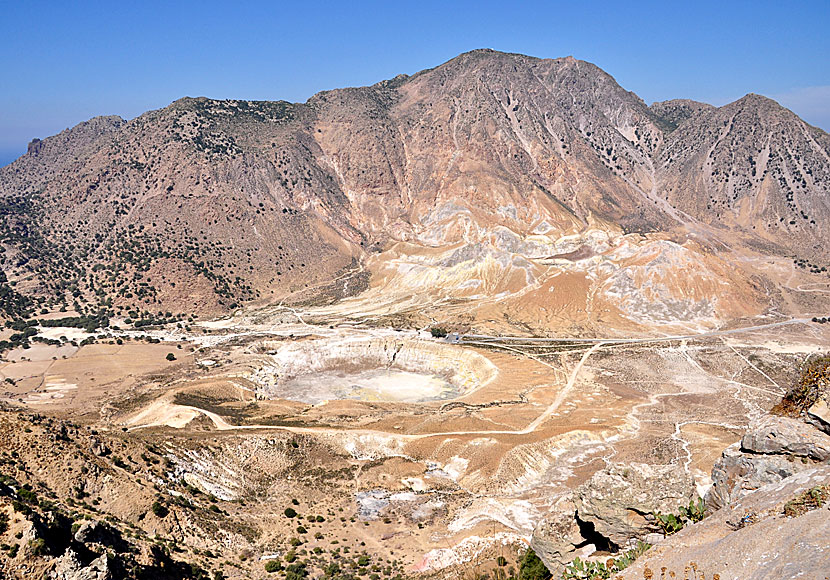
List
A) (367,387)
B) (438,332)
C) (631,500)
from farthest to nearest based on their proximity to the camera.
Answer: (438,332)
(367,387)
(631,500)

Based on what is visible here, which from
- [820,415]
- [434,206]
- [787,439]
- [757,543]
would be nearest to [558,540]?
[787,439]

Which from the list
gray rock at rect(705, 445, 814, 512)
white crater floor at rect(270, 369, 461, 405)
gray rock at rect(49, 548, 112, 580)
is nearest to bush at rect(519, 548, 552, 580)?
gray rock at rect(705, 445, 814, 512)

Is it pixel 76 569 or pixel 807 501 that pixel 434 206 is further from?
pixel 807 501

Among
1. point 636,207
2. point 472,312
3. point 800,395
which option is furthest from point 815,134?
point 800,395

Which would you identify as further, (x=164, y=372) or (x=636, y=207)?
(x=636, y=207)

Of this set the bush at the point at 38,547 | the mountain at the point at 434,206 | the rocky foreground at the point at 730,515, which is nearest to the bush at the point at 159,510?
the bush at the point at 38,547

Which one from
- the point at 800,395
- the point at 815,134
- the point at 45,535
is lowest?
the point at 45,535

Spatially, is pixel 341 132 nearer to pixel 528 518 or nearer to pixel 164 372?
pixel 164 372
